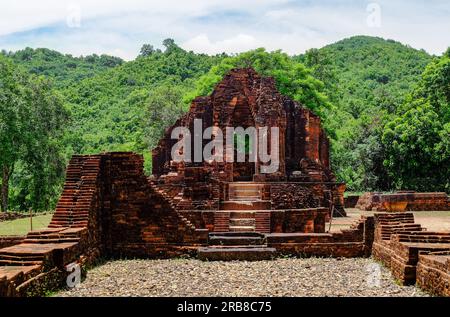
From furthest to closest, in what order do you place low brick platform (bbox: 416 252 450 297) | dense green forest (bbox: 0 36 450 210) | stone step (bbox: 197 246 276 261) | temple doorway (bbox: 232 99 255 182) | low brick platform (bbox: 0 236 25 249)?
1. dense green forest (bbox: 0 36 450 210)
2. temple doorway (bbox: 232 99 255 182)
3. low brick platform (bbox: 0 236 25 249)
4. stone step (bbox: 197 246 276 261)
5. low brick platform (bbox: 416 252 450 297)

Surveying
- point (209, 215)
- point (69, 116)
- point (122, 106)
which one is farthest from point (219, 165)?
point (122, 106)

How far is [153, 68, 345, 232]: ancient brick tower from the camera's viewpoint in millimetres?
14664

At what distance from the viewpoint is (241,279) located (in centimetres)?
930

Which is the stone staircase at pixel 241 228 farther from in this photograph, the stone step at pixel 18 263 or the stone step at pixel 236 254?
the stone step at pixel 18 263

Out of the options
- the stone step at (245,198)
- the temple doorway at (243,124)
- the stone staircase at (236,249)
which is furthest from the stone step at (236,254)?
the temple doorway at (243,124)

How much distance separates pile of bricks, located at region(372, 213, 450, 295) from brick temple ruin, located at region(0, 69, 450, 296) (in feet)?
0.15

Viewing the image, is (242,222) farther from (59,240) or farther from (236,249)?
(59,240)

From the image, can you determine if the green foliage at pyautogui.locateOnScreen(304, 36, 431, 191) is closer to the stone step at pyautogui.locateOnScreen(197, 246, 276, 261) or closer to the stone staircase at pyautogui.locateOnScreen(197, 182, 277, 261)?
the stone staircase at pyautogui.locateOnScreen(197, 182, 277, 261)

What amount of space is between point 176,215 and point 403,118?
19740mm

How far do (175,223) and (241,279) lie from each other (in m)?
2.94

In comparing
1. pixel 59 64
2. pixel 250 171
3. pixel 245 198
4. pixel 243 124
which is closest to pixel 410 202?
pixel 250 171

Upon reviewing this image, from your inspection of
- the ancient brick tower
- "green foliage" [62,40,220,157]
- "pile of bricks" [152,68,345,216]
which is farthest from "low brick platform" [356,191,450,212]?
"green foliage" [62,40,220,157]

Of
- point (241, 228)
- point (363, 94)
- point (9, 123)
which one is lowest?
point (241, 228)

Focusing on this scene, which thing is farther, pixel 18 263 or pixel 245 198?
pixel 245 198
